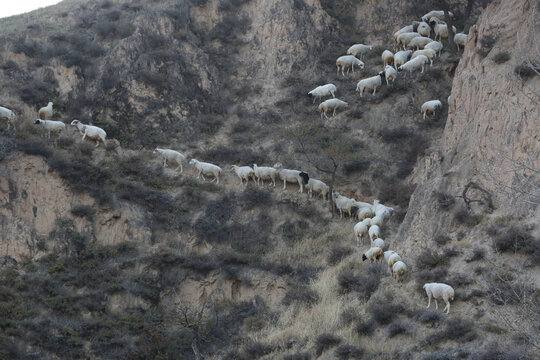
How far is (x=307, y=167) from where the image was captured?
33.2 metres

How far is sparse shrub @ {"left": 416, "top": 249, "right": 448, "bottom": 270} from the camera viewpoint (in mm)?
23875

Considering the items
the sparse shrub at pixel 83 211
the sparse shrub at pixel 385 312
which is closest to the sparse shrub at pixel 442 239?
the sparse shrub at pixel 385 312

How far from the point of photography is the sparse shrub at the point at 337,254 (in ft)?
91.1

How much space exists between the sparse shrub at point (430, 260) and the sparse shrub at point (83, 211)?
12878 mm

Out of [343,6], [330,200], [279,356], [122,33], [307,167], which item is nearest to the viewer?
[279,356]

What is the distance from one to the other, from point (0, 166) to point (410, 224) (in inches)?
628

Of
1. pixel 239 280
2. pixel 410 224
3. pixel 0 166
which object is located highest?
pixel 0 166

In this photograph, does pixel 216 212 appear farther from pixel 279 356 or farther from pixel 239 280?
pixel 279 356

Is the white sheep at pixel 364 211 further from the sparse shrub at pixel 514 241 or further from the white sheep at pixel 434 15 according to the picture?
the white sheep at pixel 434 15

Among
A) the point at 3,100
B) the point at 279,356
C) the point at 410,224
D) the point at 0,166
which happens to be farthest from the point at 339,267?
the point at 3,100

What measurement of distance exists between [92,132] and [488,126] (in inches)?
657

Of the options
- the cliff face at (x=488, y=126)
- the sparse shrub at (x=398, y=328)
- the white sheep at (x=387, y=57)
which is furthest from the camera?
the white sheep at (x=387, y=57)

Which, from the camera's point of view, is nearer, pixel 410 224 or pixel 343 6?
pixel 410 224

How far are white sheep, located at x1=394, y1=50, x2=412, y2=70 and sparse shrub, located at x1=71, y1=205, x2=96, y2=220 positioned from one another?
16459mm
